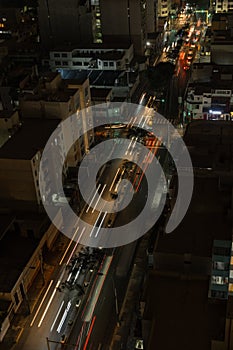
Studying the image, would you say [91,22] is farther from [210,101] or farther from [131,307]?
[131,307]

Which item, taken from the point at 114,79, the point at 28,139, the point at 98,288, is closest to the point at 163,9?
the point at 114,79

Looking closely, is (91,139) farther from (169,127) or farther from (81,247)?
(81,247)

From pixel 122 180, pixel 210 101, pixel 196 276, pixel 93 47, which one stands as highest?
pixel 93 47

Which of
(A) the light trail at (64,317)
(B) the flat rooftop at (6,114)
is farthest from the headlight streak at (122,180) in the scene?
(A) the light trail at (64,317)

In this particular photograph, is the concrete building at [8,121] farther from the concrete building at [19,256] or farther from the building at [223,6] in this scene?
the building at [223,6]

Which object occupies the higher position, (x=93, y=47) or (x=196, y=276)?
(x=93, y=47)

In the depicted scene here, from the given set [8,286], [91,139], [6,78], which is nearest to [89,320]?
[8,286]

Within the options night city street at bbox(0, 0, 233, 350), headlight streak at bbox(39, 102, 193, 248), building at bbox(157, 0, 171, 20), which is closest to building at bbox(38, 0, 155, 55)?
night city street at bbox(0, 0, 233, 350)
